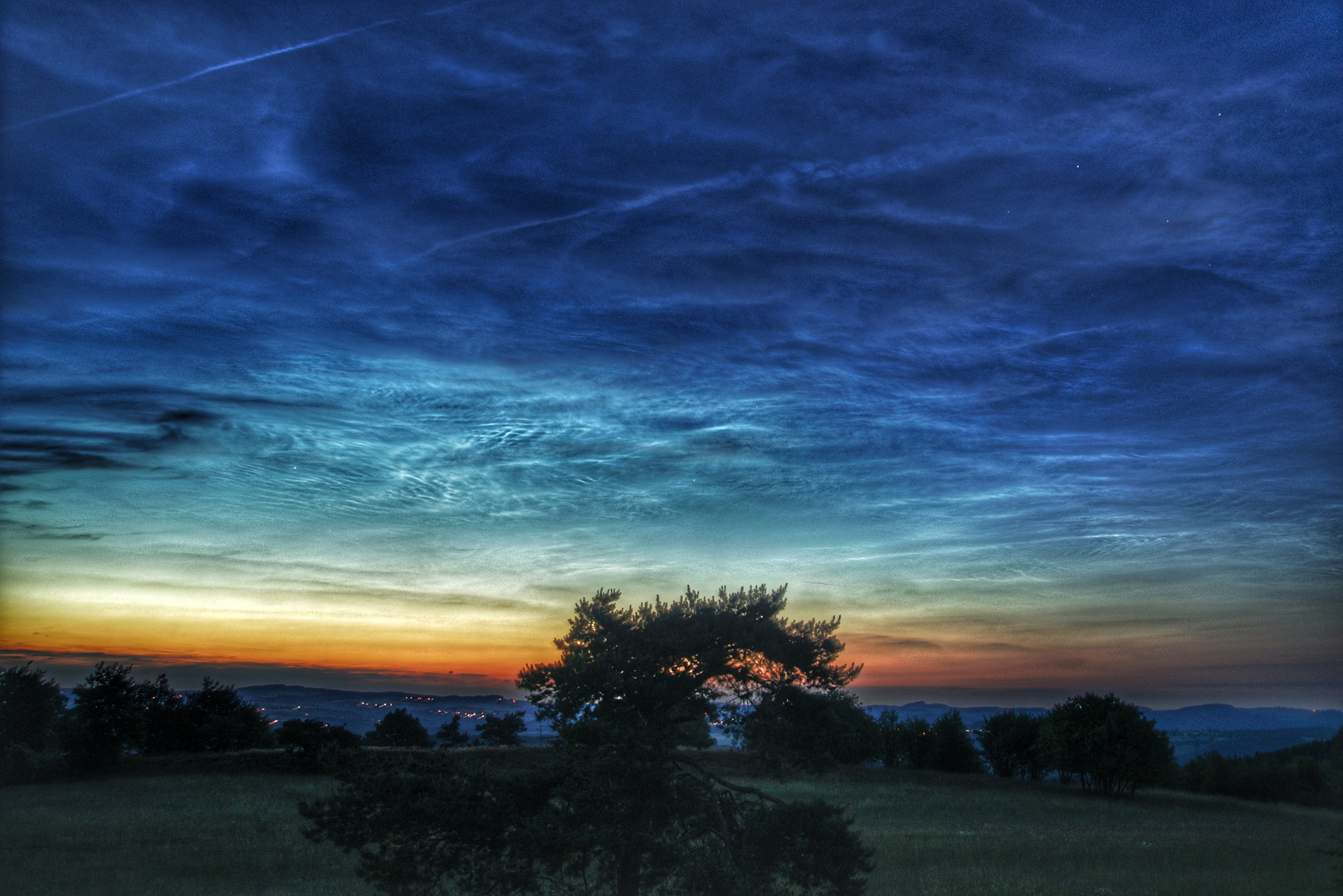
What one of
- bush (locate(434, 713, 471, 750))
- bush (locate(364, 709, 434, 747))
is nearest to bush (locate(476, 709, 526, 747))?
bush (locate(434, 713, 471, 750))

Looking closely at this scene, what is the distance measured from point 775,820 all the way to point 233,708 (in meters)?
70.4

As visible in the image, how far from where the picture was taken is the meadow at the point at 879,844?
22484mm

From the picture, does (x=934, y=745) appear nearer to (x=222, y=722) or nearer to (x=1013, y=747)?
(x=1013, y=747)

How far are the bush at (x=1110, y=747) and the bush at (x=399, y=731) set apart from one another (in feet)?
182

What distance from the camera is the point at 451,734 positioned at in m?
63.0

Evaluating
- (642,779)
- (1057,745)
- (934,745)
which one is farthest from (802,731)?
(934,745)

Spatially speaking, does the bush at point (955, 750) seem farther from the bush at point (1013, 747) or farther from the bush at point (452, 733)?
the bush at point (452, 733)

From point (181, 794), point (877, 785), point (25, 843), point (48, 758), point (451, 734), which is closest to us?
point (25, 843)

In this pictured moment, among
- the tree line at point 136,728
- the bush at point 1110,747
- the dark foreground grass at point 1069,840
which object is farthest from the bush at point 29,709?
the bush at point 1110,747

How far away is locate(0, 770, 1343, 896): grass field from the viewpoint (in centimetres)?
2248

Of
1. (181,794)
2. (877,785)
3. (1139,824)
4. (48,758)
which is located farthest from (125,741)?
(1139,824)

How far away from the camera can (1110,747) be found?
187 feet

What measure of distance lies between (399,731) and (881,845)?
52.1m

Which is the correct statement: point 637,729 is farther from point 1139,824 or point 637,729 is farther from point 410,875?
point 1139,824
